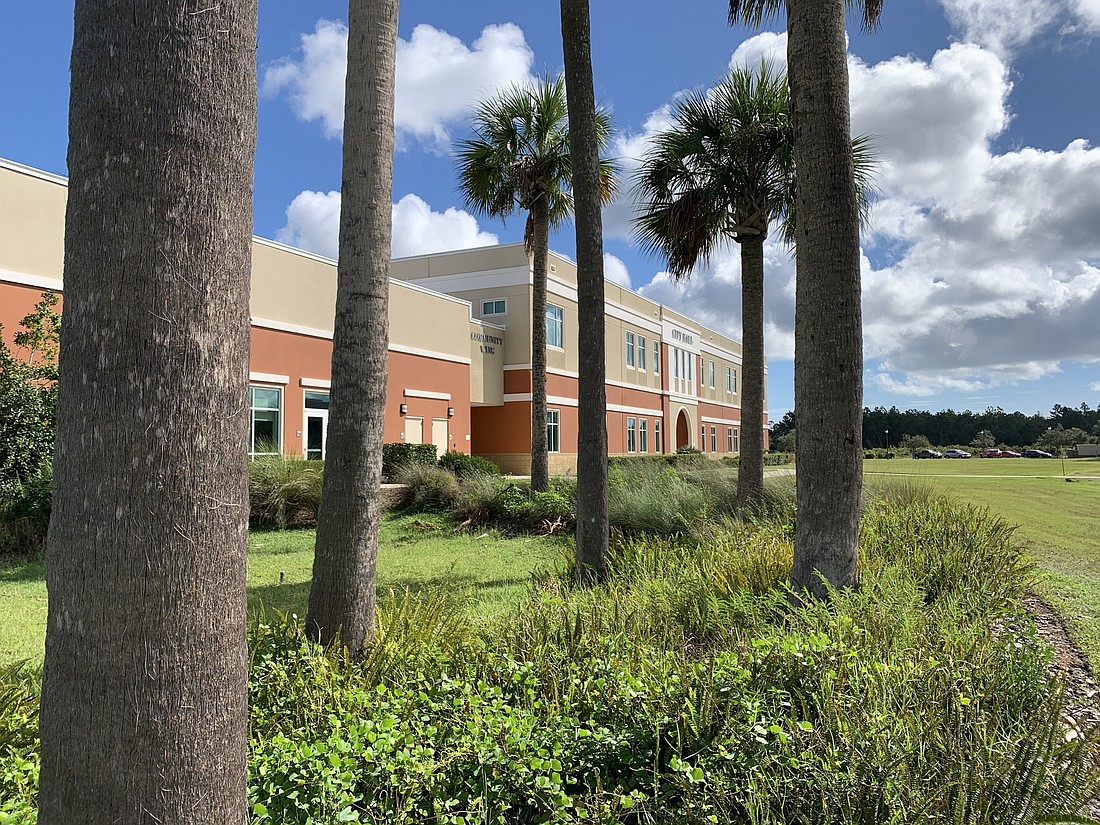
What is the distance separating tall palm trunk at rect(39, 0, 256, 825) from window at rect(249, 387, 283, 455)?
732 inches

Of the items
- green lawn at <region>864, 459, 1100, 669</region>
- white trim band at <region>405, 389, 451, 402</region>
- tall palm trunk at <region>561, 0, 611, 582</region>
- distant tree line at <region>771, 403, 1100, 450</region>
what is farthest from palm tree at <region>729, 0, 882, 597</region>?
distant tree line at <region>771, 403, 1100, 450</region>

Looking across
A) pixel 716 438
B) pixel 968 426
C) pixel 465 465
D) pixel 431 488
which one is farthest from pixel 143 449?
pixel 968 426

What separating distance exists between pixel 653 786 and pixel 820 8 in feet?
17.4

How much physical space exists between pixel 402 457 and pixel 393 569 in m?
Result: 10.6

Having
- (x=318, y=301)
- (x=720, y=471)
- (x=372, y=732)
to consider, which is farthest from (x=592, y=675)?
(x=318, y=301)

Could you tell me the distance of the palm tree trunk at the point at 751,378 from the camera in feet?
38.1

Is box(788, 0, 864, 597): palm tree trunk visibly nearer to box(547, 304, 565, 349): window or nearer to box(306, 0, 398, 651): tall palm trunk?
box(306, 0, 398, 651): tall palm trunk

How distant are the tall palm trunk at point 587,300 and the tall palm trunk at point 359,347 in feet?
10.3

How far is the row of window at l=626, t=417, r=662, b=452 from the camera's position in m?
42.3

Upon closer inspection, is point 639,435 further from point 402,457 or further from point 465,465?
point 402,457

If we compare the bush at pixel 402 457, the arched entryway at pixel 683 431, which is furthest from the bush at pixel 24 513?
the arched entryway at pixel 683 431

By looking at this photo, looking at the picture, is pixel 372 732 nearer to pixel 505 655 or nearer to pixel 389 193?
pixel 505 655

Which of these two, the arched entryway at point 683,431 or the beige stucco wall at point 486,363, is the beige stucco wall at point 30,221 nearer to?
the beige stucco wall at point 486,363

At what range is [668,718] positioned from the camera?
280 cm
